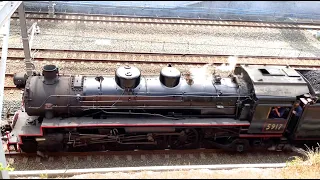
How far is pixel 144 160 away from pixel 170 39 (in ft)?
30.1

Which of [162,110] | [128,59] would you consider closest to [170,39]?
[128,59]

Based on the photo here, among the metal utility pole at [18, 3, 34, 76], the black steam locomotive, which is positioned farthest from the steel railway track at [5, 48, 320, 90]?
the black steam locomotive

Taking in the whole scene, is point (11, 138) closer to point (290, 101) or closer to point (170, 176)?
point (170, 176)

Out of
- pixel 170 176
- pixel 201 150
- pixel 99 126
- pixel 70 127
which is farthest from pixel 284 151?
pixel 70 127

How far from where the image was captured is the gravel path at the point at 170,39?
59.2ft

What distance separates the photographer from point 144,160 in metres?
11.7

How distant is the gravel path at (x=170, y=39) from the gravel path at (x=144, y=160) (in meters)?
7.36

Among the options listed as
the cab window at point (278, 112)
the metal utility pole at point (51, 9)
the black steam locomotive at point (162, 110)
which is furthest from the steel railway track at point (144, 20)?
the cab window at point (278, 112)

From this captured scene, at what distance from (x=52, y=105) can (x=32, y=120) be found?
3.57 feet

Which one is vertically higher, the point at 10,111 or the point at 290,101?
the point at 290,101

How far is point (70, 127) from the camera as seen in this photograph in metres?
10.9

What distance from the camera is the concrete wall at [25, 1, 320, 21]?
71.2 ft

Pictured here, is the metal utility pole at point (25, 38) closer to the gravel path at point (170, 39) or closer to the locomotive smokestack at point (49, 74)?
the locomotive smokestack at point (49, 74)

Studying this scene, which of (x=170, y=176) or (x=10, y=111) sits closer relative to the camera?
(x=170, y=176)
